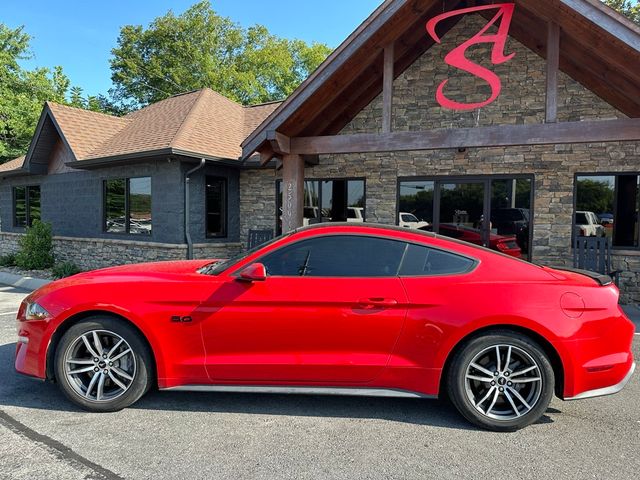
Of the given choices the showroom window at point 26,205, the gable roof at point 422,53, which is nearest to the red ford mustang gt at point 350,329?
the gable roof at point 422,53

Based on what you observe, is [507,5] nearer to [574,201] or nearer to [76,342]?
[574,201]

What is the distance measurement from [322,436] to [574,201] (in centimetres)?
768

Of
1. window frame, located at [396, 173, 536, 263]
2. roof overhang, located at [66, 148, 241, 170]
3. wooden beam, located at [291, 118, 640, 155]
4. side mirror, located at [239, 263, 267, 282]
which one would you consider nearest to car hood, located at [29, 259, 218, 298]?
side mirror, located at [239, 263, 267, 282]

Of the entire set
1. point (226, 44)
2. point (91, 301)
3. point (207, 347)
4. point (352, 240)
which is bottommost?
point (207, 347)

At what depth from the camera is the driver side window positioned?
343 centimetres

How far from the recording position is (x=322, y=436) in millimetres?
3129

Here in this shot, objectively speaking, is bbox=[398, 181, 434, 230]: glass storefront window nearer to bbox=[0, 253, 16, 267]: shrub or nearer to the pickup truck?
the pickup truck

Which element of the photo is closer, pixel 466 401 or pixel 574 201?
pixel 466 401

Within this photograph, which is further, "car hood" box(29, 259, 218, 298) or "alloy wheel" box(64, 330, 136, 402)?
"car hood" box(29, 259, 218, 298)

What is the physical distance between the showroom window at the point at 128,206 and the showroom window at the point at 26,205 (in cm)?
444

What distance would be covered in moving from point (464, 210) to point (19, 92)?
26533mm

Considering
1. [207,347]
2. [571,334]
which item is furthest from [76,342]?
[571,334]

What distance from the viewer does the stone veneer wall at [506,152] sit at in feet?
27.6

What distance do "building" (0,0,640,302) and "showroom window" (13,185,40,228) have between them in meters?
3.70
